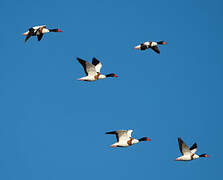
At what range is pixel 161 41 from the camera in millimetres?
35000

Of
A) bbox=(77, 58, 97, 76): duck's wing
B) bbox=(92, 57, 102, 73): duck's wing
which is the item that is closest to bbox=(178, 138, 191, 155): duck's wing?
bbox=(77, 58, 97, 76): duck's wing

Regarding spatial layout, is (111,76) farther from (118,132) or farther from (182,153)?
(182,153)

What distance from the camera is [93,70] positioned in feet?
98.1

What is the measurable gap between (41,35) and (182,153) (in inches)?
415

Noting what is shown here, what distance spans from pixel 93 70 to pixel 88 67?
40 centimetres

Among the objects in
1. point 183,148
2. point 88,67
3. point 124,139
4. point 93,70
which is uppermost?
point 88,67

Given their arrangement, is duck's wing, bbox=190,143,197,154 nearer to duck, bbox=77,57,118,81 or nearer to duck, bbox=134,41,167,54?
duck, bbox=77,57,118,81

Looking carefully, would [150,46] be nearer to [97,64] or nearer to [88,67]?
[97,64]

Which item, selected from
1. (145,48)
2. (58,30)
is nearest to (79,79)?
(58,30)

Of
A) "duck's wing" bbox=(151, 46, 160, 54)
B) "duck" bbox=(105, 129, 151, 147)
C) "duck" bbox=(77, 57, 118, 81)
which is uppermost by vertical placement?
"duck's wing" bbox=(151, 46, 160, 54)

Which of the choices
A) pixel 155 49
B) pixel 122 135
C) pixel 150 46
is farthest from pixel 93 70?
pixel 155 49

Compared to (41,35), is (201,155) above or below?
below

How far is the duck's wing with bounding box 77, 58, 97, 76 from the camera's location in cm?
2930

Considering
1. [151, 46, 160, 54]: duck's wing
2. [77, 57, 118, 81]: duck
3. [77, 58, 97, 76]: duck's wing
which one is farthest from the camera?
[151, 46, 160, 54]: duck's wing
